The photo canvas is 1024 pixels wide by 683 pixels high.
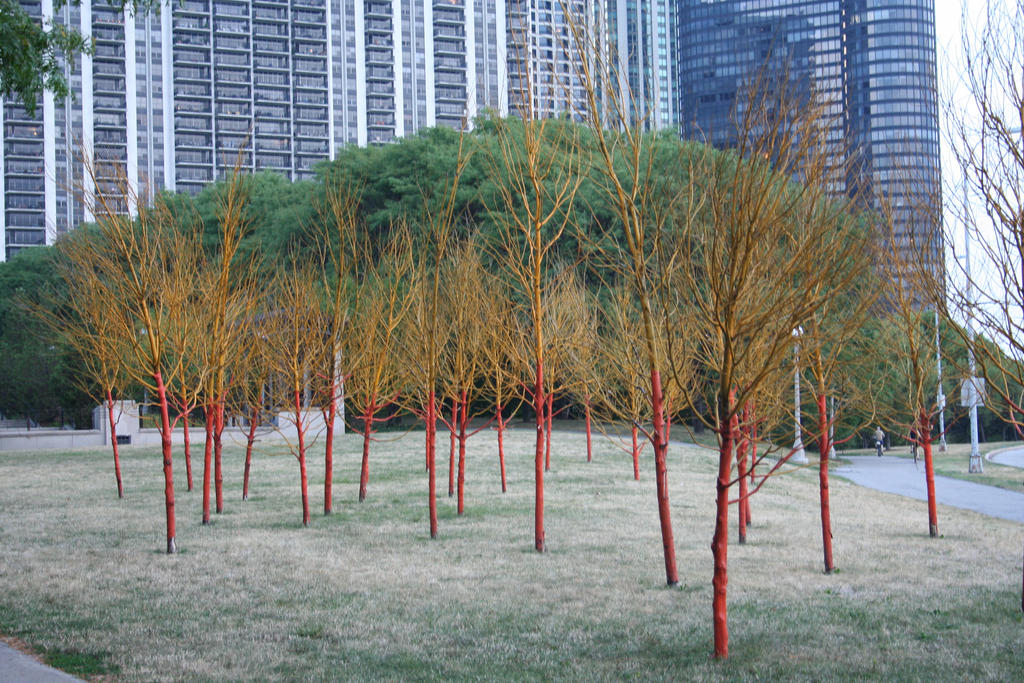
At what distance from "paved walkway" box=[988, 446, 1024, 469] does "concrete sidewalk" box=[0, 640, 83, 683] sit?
108 feet

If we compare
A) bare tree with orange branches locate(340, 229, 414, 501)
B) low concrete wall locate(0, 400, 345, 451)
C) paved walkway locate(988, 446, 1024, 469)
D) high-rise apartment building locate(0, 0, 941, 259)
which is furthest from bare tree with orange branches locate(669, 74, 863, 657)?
high-rise apartment building locate(0, 0, 941, 259)

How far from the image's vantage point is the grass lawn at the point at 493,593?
287 inches

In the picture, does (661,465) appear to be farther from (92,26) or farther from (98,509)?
(92,26)

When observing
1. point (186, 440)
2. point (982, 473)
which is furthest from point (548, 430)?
point (982, 473)

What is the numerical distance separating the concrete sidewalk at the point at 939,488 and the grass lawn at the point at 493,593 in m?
1.82

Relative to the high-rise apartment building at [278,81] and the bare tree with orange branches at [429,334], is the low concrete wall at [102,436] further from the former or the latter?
the high-rise apartment building at [278,81]

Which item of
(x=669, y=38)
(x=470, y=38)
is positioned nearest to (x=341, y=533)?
(x=470, y=38)

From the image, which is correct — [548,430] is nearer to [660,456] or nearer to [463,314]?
[463,314]

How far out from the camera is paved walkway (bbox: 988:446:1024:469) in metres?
33.4

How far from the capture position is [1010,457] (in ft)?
120

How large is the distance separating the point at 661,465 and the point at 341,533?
257 inches

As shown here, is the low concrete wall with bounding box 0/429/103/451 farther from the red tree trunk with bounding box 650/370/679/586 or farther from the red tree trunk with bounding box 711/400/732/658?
the red tree trunk with bounding box 711/400/732/658

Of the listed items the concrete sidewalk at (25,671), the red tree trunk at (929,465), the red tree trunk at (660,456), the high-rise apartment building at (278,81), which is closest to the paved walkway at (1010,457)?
the red tree trunk at (929,465)

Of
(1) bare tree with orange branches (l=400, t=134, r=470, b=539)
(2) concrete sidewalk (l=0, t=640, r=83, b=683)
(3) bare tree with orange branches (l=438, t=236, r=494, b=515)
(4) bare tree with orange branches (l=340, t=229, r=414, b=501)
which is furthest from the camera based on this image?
(4) bare tree with orange branches (l=340, t=229, r=414, b=501)
